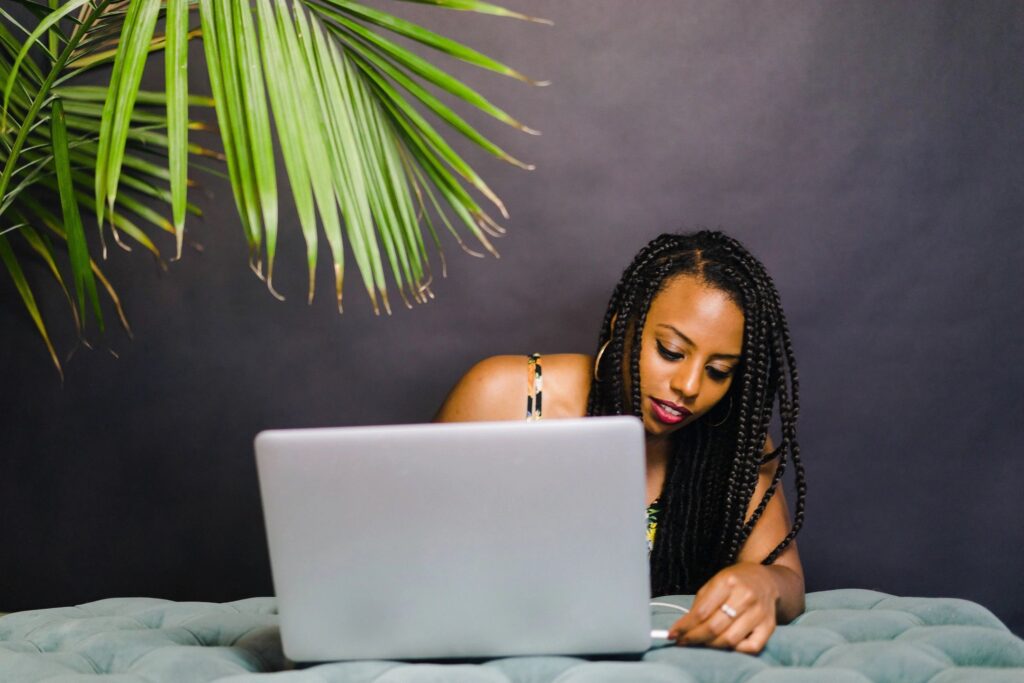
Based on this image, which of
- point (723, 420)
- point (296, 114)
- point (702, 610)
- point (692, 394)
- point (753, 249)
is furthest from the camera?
point (753, 249)

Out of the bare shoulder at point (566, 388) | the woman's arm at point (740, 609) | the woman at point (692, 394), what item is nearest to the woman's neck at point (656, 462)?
the woman at point (692, 394)

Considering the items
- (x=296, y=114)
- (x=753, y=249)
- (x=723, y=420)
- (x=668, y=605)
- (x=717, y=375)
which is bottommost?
(x=668, y=605)

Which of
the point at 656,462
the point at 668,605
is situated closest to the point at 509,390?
the point at 656,462

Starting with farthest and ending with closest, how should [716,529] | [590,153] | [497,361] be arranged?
1. [590,153]
2. [497,361]
3. [716,529]

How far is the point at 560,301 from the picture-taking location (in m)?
2.31

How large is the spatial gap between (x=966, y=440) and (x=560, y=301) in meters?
1.01

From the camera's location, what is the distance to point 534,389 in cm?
192

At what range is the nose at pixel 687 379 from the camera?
1.67 m

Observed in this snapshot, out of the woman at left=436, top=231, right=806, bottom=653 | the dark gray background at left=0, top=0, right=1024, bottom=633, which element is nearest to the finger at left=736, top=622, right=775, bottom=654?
the woman at left=436, top=231, right=806, bottom=653

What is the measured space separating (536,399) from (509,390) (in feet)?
0.18

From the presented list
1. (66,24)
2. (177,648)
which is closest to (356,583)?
(177,648)

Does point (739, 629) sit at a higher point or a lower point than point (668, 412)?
lower

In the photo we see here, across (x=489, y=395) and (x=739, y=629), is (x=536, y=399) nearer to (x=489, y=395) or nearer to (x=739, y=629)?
(x=489, y=395)

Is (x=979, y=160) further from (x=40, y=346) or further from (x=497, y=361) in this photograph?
(x=40, y=346)
